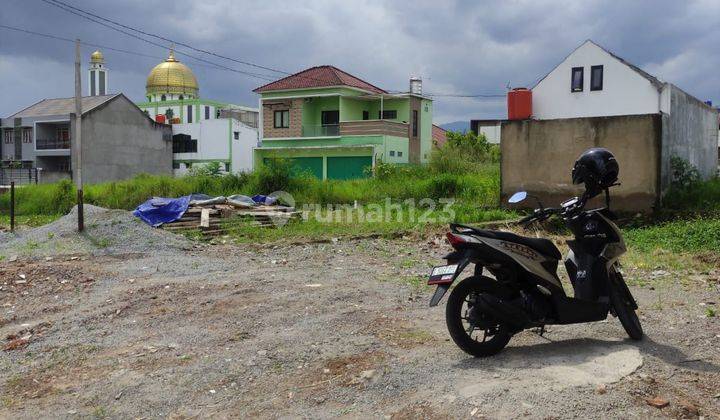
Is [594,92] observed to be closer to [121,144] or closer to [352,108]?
[352,108]

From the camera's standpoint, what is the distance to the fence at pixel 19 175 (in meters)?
41.4

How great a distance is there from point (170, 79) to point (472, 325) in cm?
5512

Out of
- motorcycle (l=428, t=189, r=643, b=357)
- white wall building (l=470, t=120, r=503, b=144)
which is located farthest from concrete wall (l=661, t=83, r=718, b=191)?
white wall building (l=470, t=120, r=503, b=144)

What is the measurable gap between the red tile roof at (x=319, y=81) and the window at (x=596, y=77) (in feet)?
38.3

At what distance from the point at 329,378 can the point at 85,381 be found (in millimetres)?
1763

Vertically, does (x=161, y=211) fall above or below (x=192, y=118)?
below

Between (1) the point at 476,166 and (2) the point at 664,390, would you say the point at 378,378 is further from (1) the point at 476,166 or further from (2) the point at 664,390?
(1) the point at 476,166

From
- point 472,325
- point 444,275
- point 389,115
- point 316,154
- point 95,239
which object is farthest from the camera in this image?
point 389,115

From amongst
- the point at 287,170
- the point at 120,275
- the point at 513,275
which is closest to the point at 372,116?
the point at 287,170

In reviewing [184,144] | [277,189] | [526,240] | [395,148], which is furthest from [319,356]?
[184,144]

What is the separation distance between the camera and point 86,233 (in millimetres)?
11430

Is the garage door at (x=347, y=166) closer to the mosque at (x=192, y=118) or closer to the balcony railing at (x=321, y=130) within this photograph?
the balcony railing at (x=321, y=130)

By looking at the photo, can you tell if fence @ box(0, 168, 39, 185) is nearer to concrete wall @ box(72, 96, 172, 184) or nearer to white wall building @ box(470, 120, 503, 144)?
concrete wall @ box(72, 96, 172, 184)

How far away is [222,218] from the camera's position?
44.1 ft
